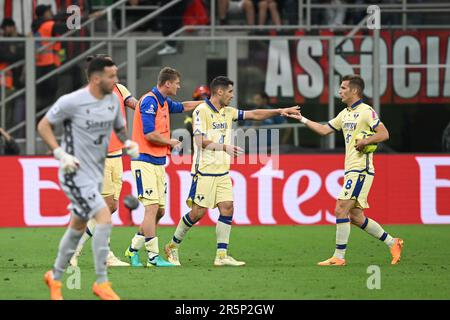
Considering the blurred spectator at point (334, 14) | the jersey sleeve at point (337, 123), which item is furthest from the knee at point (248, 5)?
the jersey sleeve at point (337, 123)

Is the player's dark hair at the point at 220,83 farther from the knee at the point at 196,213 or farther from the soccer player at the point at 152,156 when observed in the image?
the knee at the point at 196,213

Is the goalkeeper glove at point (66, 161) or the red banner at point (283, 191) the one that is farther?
the red banner at point (283, 191)

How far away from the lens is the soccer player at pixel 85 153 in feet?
33.2

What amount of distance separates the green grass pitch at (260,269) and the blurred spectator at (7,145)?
1.77 metres

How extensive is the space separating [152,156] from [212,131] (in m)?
0.81

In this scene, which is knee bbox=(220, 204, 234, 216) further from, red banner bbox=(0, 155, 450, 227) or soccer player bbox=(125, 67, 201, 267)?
red banner bbox=(0, 155, 450, 227)

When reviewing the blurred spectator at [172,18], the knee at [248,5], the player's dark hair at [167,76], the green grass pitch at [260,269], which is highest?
the knee at [248,5]

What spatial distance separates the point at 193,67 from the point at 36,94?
277 centimetres

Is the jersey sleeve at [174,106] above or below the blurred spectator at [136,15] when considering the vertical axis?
below

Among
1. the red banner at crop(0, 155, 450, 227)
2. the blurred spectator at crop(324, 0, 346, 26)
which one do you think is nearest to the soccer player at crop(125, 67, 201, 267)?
the red banner at crop(0, 155, 450, 227)

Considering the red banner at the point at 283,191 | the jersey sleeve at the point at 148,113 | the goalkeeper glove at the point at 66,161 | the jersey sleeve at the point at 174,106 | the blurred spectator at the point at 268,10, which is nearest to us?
the goalkeeper glove at the point at 66,161

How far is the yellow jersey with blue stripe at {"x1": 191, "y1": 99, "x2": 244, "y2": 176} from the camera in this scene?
1345cm

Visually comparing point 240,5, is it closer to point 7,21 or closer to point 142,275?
point 7,21

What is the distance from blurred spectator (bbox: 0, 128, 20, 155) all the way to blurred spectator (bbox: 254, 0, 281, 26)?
558cm
